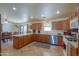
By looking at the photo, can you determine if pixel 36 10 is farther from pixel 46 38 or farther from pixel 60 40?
pixel 60 40

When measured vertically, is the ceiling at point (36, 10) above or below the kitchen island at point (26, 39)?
above

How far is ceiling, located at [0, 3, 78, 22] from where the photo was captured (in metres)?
1.89

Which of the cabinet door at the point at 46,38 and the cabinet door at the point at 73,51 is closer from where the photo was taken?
the cabinet door at the point at 73,51

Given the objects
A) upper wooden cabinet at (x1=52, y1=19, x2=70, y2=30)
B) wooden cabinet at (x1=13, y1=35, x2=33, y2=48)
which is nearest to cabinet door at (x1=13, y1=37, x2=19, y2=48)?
wooden cabinet at (x1=13, y1=35, x2=33, y2=48)

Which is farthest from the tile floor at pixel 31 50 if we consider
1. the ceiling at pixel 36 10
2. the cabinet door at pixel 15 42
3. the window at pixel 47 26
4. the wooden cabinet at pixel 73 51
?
the ceiling at pixel 36 10

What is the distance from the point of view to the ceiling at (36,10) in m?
1.89

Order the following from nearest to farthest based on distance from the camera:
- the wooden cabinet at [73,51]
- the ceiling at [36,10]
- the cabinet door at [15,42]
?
1. the wooden cabinet at [73,51]
2. the ceiling at [36,10]
3. the cabinet door at [15,42]

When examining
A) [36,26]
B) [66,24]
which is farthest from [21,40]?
[66,24]

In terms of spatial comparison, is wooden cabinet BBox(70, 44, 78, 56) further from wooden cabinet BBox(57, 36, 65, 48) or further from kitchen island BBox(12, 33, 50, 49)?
kitchen island BBox(12, 33, 50, 49)

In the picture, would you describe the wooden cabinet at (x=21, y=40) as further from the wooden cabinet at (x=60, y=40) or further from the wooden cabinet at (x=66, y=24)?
the wooden cabinet at (x=66, y=24)

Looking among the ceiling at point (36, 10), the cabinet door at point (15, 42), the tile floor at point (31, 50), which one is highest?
the ceiling at point (36, 10)

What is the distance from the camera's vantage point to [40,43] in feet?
6.88

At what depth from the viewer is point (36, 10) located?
1.95 m

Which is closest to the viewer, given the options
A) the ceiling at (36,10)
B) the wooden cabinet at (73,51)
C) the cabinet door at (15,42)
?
the wooden cabinet at (73,51)
